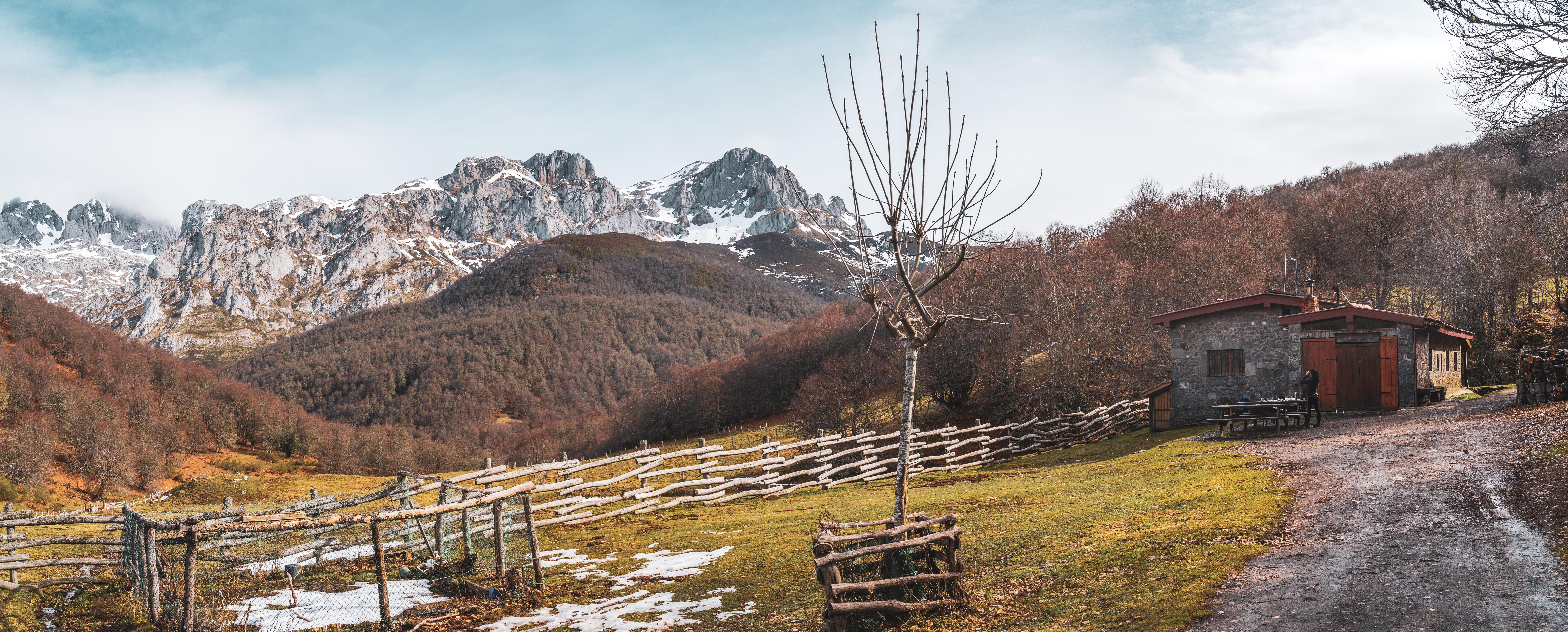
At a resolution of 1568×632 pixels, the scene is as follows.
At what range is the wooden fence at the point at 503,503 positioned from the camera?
28.6 feet

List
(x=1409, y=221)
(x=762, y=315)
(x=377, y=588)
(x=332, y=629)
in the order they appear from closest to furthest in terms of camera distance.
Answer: (x=332, y=629)
(x=377, y=588)
(x=1409, y=221)
(x=762, y=315)

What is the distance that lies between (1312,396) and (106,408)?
75.8 m

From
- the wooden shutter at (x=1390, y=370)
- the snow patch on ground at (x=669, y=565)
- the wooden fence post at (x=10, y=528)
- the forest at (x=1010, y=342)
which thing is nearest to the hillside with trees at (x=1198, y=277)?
the forest at (x=1010, y=342)

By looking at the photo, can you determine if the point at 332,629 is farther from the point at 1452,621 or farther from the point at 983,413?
the point at 983,413

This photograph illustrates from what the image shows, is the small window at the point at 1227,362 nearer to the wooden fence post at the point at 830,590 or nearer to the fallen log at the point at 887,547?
the fallen log at the point at 887,547

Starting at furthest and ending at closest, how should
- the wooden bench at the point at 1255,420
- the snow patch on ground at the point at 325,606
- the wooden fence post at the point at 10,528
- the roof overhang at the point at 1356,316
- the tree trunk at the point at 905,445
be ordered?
1. the roof overhang at the point at 1356,316
2. the wooden bench at the point at 1255,420
3. the wooden fence post at the point at 10,528
4. the snow patch on ground at the point at 325,606
5. the tree trunk at the point at 905,445

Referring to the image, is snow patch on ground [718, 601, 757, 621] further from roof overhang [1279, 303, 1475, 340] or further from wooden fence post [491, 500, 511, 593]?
roof overhang [1279, 303, 1475, 340]

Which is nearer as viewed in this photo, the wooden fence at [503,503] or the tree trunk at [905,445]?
the tree trunk at [905,445]

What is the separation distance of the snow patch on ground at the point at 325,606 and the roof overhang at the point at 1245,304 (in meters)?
21.8

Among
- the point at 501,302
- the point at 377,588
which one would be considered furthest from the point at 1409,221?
the point at 501,302

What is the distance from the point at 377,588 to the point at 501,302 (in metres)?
182

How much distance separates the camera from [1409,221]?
48625mm

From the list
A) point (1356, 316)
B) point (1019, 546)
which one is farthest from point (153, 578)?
point (1356, 316)

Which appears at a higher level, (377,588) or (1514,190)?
(1514,190)
